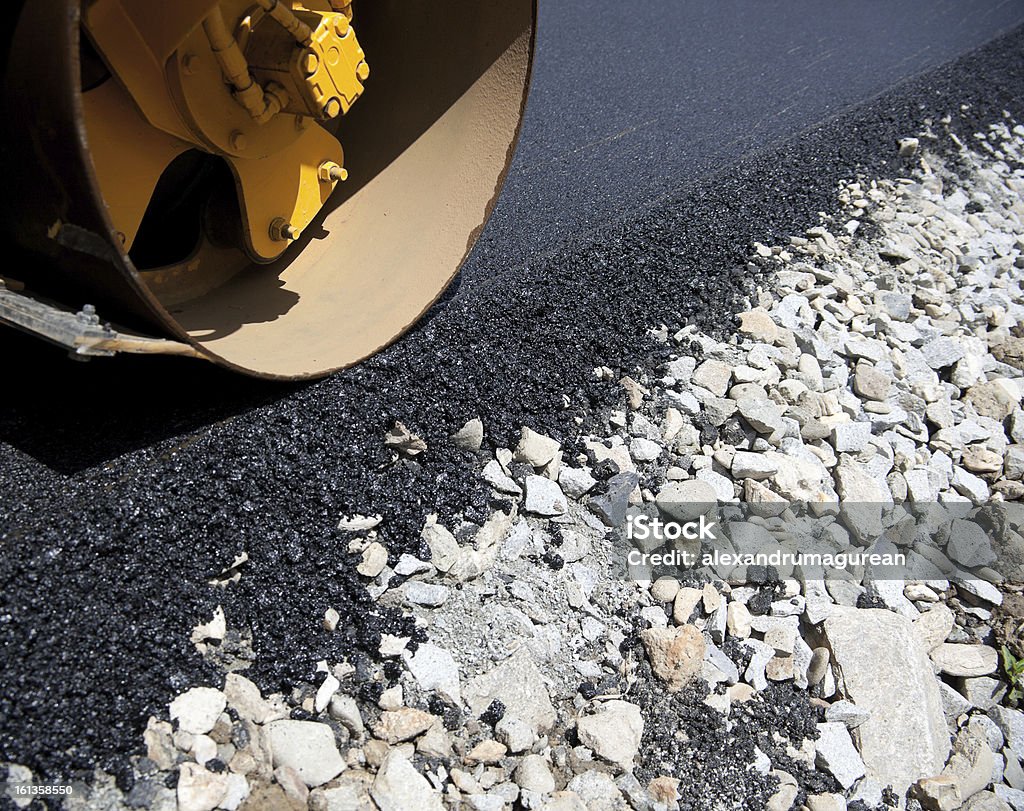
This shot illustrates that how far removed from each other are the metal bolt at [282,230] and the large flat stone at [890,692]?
1.69 metres

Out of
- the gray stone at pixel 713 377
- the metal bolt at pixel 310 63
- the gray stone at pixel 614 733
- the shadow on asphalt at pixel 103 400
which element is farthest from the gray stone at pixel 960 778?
the metal bolt at pixel 310 63

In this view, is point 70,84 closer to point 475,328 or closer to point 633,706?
point 475,328

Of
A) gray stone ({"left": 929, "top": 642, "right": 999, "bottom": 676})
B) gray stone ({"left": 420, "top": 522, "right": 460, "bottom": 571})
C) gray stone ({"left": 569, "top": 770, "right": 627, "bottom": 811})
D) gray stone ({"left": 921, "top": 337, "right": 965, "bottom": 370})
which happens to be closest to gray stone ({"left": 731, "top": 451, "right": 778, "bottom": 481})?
gray stone ({"left": 929, "top": 642, "right": 999, "bottom": 676})

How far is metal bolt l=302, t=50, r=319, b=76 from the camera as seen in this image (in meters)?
1.86

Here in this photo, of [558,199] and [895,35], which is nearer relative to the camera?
[558,199]

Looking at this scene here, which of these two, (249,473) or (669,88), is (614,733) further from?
(669,88)

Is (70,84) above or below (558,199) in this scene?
above

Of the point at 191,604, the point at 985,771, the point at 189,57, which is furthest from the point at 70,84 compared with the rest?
the point at 985,771

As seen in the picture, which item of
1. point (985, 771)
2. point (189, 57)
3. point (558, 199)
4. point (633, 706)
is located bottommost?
point (985, 771)

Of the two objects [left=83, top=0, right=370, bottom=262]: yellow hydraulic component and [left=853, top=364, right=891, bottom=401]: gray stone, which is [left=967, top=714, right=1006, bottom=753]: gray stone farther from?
[left=83, top=0, right=370, bottom=262]: yellow hydraulic component

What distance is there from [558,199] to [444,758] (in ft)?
6.65

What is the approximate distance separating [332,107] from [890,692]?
1928mm

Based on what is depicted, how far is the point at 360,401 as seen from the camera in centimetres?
213

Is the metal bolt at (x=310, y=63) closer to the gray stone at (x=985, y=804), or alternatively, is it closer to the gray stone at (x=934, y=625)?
the gray stone at (x=934, y=625)
